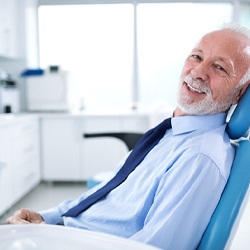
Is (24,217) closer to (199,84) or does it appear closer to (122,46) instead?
(199,84)

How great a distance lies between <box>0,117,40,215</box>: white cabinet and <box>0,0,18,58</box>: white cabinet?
0.76m

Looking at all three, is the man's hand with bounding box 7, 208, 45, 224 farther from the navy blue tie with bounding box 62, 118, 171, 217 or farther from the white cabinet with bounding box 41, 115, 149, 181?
the white cabinet with bounding box 41, 115, 149, 181

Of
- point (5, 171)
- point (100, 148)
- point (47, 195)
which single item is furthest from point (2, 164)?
point (100, 148)

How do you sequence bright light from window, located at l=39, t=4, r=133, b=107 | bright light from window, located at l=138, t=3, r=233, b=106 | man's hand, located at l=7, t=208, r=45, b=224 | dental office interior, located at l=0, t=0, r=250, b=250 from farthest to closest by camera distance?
bright light from window, located at l=39, t=4, r=133, b=107, bright light from window, located at l=138, t=3, r=233, b=106, dental office interior, located at l=0, t=0, r=250, b=250, man's hand, located at l=7, t=208, r=45, b=224

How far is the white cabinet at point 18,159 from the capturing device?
9.09 ft

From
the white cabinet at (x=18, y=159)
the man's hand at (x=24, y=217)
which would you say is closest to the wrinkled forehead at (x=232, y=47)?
the man's hand at (x=24, y=217)

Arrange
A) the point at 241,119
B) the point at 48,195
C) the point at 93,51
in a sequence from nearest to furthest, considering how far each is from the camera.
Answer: the point at 241,119 < the point at 48,195 < the point at 93,51

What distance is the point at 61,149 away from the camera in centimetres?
367

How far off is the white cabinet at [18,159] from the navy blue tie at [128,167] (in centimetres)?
163

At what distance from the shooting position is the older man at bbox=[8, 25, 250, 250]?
0.93 metres

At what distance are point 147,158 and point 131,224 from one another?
255 mm

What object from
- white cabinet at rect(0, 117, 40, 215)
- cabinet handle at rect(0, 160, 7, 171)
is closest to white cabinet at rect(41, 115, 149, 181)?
white cabinet at rect(0, 117, 40, 215)

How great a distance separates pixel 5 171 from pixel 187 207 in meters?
2.22

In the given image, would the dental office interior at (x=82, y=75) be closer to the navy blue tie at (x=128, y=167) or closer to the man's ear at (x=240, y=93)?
the navy blue tie at (x=128, y=167)
